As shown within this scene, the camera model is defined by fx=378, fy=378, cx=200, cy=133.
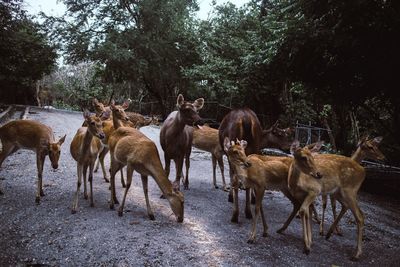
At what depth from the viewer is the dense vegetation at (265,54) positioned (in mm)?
9281

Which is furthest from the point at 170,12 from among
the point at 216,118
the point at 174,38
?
the point at 216,118

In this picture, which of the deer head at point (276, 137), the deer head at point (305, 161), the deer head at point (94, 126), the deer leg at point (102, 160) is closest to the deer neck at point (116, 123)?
the deer leg at point (102, 160)

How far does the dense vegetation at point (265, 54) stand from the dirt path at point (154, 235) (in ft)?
13.8

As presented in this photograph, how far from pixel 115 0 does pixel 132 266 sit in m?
25.7

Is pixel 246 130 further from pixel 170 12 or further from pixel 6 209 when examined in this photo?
pixel 170 12

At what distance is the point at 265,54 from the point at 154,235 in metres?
8.31

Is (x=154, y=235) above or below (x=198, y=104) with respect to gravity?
below

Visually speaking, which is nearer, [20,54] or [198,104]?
[198,104]

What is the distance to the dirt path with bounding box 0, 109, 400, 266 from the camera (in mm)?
5121

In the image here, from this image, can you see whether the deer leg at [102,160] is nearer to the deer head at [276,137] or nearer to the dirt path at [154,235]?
the dirt path at [154,235]

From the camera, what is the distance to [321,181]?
5.89 metres

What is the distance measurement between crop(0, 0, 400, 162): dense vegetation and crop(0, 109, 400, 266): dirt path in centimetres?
422

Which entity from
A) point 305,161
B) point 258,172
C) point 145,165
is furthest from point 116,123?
point 305,161

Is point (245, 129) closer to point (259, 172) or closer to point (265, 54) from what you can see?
point (259, 172)
